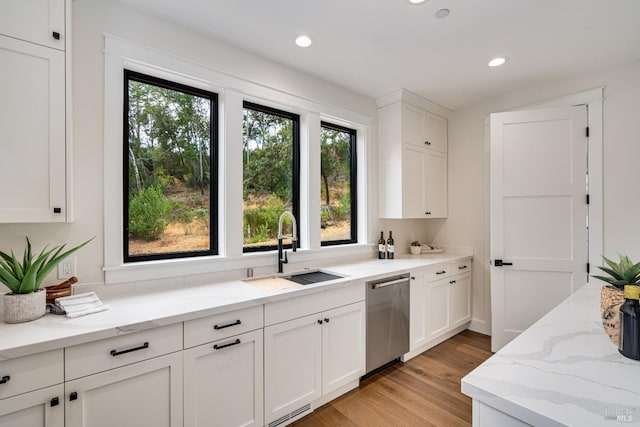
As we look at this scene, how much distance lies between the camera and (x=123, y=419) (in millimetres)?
1343

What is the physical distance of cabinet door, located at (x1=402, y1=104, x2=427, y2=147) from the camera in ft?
10.5

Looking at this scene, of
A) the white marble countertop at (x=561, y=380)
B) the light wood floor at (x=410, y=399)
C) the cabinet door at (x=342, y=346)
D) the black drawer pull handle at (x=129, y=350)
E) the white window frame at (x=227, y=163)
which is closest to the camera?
the white marble countertop at (x=561, y=380)

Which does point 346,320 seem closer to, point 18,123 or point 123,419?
point 123,419

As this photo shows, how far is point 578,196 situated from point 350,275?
2282 mm

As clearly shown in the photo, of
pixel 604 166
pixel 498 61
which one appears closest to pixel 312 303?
pixel 498 61

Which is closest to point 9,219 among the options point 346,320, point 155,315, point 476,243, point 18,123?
point 18,123

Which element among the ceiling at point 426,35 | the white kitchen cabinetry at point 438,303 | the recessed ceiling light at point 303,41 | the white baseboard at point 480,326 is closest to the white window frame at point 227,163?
the ceiling at point 426,35

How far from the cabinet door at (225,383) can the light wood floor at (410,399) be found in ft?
1.49

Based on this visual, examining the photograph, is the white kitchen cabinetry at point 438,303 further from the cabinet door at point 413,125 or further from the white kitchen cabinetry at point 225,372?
the white kitchen cabinetry at point 225,372

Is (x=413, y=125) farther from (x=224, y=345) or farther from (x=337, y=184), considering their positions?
(x=224, y=345)

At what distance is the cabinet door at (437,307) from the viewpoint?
2967 millimetres

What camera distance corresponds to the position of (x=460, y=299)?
11.0ft

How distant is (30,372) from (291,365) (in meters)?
1.29

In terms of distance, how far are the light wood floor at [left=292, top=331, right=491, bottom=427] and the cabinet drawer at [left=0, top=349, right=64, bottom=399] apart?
1.41 metres
